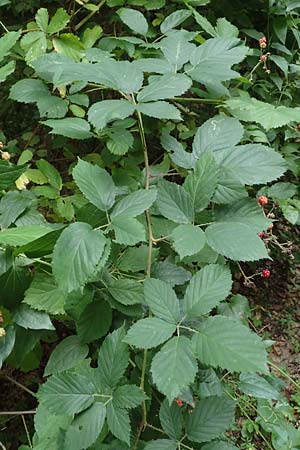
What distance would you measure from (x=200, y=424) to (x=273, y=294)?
1.57m

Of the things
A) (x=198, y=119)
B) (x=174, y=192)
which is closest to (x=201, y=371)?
(x=174, y=192)

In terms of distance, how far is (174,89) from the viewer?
971 mm

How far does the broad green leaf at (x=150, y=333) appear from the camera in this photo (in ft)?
2.38

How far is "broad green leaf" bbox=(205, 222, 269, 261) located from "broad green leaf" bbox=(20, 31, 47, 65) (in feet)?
2.42

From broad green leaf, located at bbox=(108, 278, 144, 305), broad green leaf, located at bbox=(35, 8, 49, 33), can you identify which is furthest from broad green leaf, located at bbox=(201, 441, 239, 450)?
broad green leaf, located at bbox=(35, 8, 49, 33)

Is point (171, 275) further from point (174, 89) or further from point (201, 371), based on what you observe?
point (174, 89)

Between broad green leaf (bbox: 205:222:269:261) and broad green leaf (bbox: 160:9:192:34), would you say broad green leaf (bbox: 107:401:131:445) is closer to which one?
broad green leaf (bbox: 205:222:269:261)

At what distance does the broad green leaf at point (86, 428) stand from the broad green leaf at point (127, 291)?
0.20 metres

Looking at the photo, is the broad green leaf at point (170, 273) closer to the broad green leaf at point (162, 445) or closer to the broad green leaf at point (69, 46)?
the broad green leaf at point (162, 445)

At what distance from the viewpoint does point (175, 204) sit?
0.89 metres

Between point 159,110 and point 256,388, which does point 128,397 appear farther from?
point 159,110

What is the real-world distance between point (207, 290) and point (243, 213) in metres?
0.20

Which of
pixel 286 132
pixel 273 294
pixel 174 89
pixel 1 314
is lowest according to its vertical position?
pixel 273 294

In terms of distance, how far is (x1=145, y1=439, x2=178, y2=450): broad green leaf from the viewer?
753mm
